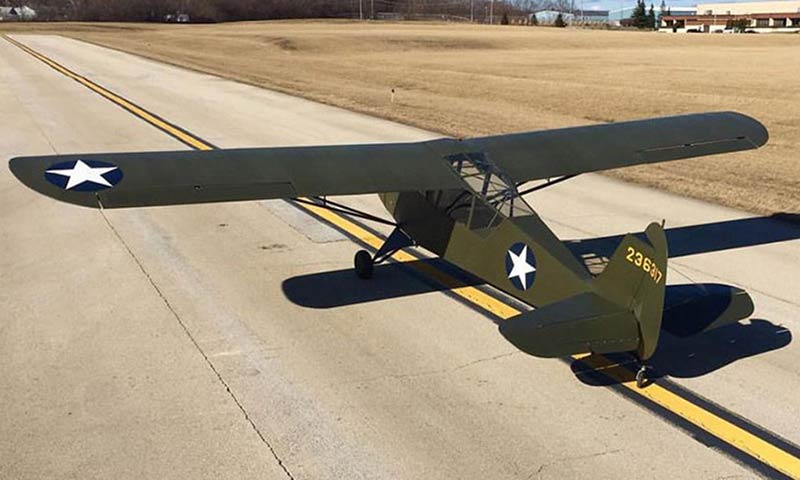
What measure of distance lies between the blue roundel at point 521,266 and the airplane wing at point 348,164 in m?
1.53

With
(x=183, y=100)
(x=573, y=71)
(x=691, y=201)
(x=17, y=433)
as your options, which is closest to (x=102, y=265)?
(x=17, y=433)

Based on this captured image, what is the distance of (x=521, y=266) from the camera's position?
8141mm

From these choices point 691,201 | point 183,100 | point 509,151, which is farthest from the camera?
point 183,100

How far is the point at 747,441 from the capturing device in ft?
21.5

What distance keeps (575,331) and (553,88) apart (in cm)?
3400

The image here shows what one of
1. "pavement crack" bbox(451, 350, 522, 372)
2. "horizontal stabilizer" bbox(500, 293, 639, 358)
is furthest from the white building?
"horizontal stabilizer" bbox(500, 293, 639, 358)

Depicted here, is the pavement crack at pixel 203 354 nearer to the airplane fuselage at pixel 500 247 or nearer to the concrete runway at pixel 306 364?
the concrete runway at pixel 306 364

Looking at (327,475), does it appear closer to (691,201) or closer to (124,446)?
(124,446)

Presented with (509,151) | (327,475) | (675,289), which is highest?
(509,151)

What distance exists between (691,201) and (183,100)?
25007 millimetres

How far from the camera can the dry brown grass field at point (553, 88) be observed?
18.0 meters

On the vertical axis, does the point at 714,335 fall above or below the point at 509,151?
below

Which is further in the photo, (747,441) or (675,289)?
(675,289)

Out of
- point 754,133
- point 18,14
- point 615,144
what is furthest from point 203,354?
point 18,14
